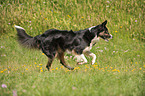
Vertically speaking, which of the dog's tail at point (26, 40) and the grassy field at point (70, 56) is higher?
the dog's tail at point (26, 40)

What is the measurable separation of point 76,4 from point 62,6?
835 millimetres

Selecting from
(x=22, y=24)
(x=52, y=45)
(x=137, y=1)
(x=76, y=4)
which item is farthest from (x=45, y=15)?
(x=137, y=1)

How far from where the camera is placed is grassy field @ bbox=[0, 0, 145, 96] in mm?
3518

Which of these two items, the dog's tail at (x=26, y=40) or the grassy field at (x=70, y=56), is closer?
the grassy field at (x=70, y=56)

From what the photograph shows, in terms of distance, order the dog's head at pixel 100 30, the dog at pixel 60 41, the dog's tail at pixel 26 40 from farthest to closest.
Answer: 1. the dog's head at pixel 100 30
2. the dog's tail at pixel 26 40
3. the dog at pixel 60 41

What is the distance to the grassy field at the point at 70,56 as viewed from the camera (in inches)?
138

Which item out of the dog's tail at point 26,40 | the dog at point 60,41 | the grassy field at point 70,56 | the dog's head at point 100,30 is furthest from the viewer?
the dog's head at point 100,30

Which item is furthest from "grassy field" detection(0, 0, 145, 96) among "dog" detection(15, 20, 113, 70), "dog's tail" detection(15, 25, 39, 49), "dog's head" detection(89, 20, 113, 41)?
"dog's head" detection(89, 20, 113, 41)

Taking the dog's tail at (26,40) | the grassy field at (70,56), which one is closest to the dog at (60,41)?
the dog's tail at (26,40)

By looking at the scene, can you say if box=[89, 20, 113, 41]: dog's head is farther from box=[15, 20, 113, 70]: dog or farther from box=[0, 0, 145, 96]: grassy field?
box=[0, 0, 145, 96]: grassy field

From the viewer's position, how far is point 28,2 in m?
9.73

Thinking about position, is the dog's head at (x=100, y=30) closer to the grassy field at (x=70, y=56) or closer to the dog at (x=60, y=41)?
the dog at (x=60, y=41)

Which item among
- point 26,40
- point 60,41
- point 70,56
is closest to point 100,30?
point 60,41

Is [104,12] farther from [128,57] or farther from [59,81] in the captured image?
[59,81]
